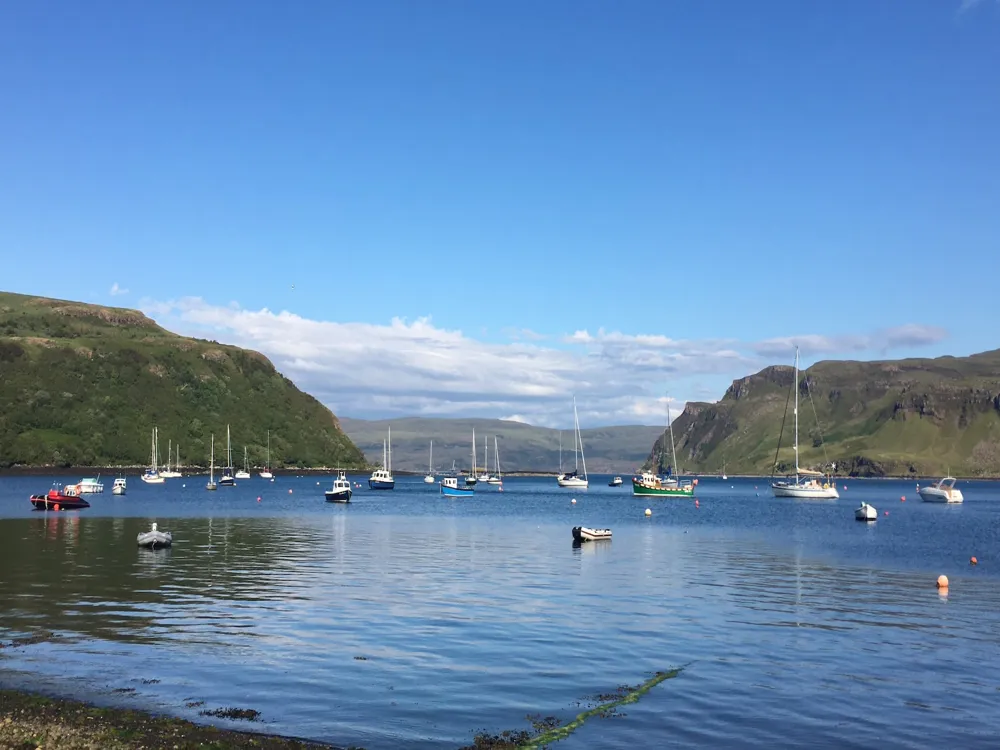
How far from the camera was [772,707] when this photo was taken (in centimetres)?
2584

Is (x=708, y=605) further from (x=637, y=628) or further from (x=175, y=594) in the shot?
(x=175, y=594)

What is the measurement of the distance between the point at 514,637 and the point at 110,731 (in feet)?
57.2

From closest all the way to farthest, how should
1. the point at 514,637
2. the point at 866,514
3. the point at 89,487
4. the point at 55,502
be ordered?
the point at 514,637
the point at 55,502
the point at 866,514
the point at 89,487

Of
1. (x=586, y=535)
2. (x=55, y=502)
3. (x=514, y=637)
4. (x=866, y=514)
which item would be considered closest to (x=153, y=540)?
(x=586, y=535)

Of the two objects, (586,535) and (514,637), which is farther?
(586,535)

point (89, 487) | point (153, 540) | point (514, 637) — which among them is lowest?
point (514, 637)

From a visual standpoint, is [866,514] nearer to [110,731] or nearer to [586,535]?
[586,535]

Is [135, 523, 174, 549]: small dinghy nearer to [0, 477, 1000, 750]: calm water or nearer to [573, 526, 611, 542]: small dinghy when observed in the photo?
[0, 477, 1000, 750]: calm water

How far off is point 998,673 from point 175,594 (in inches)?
1451

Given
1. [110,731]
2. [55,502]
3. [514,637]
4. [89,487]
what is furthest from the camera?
[89,487]

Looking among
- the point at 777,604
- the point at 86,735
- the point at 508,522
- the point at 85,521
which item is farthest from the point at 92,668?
the point at 508,522

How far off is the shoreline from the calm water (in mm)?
1326

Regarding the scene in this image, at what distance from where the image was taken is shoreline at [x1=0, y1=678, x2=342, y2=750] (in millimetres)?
20312

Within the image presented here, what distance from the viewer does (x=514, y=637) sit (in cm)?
3547
